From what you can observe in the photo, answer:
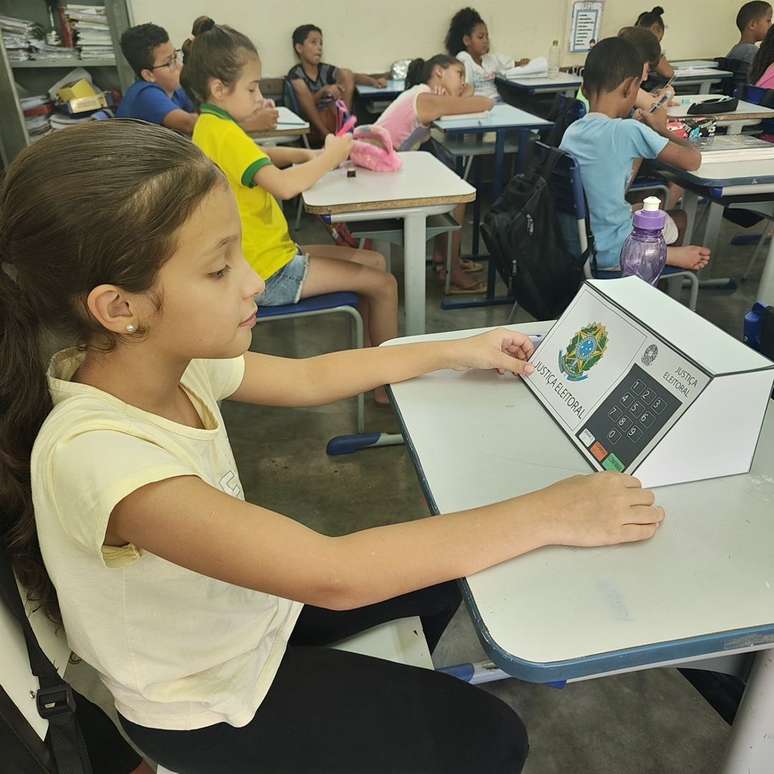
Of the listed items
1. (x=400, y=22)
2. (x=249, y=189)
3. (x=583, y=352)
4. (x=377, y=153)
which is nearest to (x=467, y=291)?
(x=377, y=153)

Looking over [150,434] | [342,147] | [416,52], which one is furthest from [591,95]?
[416,52]

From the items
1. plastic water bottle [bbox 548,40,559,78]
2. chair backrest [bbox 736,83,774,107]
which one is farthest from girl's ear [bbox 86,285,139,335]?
plastic water bottle [bbox 548,40,559,78]

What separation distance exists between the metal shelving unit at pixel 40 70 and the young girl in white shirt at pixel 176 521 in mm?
4272

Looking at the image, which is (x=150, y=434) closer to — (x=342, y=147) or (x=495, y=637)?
(x=495, y=637)

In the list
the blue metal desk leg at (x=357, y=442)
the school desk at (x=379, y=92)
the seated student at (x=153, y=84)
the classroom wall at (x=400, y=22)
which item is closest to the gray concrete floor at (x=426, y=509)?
the blue metal desk leg at (x=357, y=442)

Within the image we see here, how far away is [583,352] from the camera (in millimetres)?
1001

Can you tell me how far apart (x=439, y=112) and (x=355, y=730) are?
3.23 metres

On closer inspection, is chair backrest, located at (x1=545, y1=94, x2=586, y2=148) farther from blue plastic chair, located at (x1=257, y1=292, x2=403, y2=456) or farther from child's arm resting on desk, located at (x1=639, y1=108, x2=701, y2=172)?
blue plastic chair, located at (x1=257, y1=292, x2=403, y2=456)

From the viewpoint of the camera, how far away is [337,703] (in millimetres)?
859

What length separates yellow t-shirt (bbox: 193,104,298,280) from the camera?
2086 millimetres

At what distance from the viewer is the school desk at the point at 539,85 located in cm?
509

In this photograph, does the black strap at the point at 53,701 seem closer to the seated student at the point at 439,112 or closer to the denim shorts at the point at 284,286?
the denim shorts at the point at 284,286

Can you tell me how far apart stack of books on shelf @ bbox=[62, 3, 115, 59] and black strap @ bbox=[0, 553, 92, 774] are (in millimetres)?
4779

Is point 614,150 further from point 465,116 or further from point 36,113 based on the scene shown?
point 36,113
